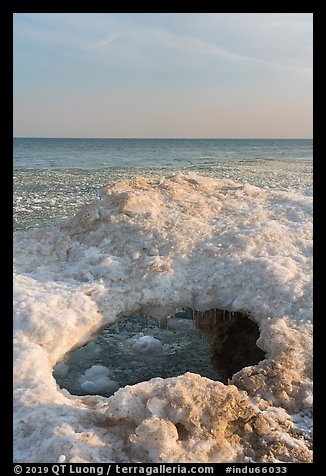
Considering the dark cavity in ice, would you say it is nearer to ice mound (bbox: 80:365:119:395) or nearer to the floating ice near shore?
ice mound (bbox: 80:365:119:395)

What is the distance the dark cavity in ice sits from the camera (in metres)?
8.74

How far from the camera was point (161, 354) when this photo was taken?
10.0m

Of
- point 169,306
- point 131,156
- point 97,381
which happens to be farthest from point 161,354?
point 131,156

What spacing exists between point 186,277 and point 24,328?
10.6ft

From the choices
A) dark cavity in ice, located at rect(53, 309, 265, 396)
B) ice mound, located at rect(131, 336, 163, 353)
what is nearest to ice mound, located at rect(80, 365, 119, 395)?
dark cavity in ice, located at rect(53, 309, 265, 396)

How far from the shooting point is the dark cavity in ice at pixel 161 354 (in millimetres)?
8742

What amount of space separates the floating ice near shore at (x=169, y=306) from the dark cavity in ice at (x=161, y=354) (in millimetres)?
277

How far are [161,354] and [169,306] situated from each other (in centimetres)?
216

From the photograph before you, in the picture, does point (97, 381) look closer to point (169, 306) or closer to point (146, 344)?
point (146, 344)

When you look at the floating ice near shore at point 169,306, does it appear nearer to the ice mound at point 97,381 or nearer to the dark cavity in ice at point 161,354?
the ice mound at point 97,381

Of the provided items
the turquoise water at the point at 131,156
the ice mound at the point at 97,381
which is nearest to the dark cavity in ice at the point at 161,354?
the ice mound at the point at 97,381

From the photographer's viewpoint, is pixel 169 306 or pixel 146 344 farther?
pixel 146 344
